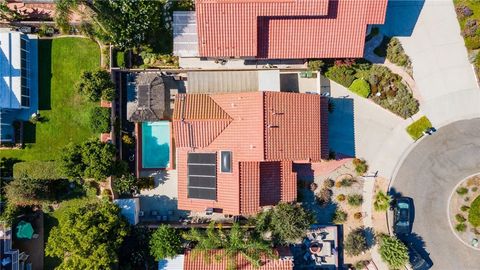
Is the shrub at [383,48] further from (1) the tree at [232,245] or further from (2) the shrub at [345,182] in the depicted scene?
(1) the tree at [232,245]

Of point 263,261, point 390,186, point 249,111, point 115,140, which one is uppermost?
point 249,111

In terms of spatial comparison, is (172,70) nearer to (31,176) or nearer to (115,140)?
(115,140)

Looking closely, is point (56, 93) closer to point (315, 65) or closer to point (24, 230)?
point (24, 230)

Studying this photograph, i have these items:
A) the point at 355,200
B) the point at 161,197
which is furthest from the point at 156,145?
the point at 355,200

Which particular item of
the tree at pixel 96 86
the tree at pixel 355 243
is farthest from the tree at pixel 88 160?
the tree at pixel 355 243

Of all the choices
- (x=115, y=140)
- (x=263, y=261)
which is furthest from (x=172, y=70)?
(x=263, y=261)

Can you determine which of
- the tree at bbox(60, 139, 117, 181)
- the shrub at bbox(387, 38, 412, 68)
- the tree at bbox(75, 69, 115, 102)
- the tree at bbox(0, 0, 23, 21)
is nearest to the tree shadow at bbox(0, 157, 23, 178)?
the tree at bbox(60, 139, 117, 181)
